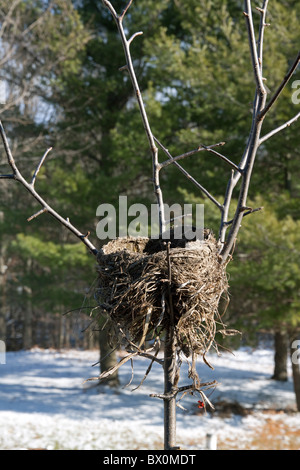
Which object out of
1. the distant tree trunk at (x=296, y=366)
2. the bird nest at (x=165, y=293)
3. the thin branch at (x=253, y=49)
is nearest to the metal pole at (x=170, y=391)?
the bird nest at (x=165, y=293)

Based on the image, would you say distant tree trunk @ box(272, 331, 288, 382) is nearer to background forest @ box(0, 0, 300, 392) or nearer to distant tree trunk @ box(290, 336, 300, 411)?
background forest @ box(0, 0, 300, 392)

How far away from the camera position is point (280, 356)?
10.3 m

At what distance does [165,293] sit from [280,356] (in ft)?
30.9

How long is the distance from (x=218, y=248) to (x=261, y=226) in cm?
469

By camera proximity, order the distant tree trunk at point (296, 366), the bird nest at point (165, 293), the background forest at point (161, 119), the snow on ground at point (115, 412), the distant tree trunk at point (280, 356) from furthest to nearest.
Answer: the distant tree trunk at point (280, 356) < the distant tree trunk at point (296, 366) < the snow on ground at point (115, 412) < the background forest at point (161, 119) < the bird nest at point (165, 293)

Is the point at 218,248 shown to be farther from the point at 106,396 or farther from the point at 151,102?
the point at 106,396

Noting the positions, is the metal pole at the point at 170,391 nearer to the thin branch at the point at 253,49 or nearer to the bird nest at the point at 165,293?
the bird nest at the point at 165,293

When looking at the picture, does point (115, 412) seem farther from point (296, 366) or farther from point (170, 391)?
point (170, 391)

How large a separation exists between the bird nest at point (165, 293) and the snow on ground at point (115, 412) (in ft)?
14.0

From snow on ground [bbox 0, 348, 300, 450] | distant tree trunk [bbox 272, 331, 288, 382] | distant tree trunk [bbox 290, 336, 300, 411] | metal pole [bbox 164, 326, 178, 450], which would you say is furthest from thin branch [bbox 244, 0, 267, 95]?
distant tree trunk [bbox 272, 331, 288, 382]

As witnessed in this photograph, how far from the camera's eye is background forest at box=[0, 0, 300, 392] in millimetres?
6844

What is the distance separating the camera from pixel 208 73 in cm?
720

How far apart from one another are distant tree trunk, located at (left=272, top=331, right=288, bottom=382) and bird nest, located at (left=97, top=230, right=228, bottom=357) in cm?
858

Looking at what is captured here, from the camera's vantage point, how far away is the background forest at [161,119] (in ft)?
22.5
